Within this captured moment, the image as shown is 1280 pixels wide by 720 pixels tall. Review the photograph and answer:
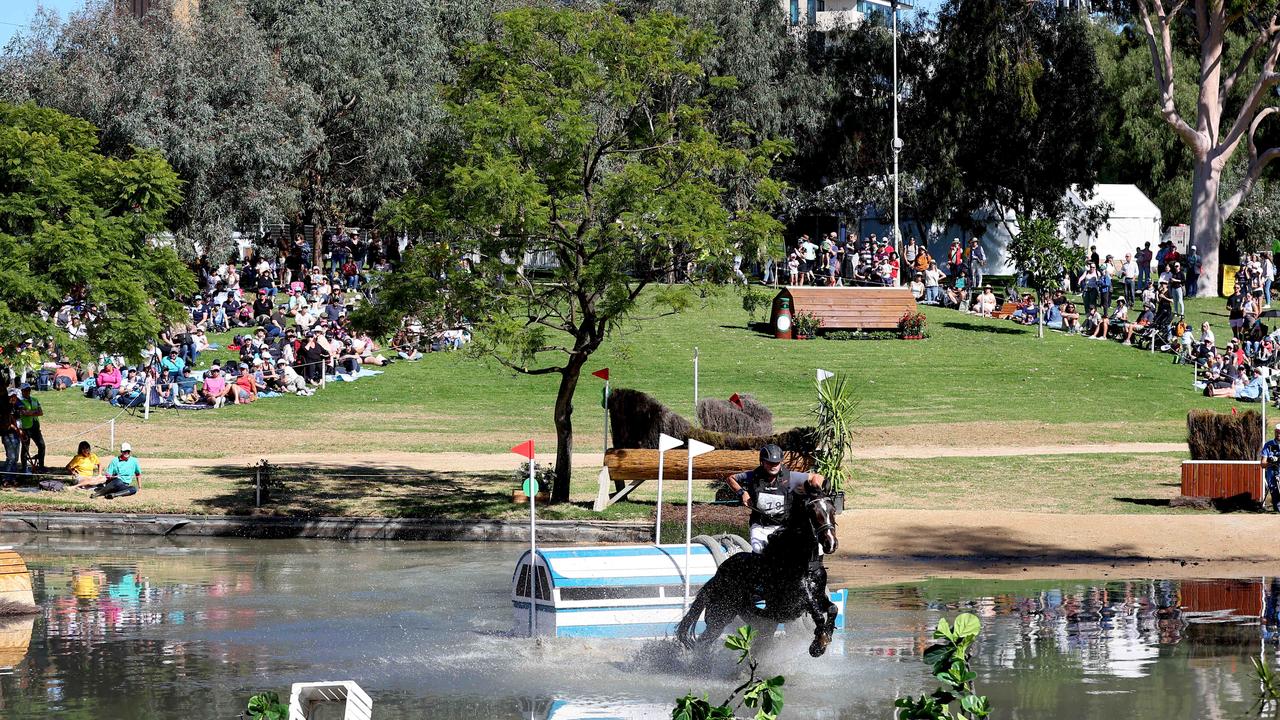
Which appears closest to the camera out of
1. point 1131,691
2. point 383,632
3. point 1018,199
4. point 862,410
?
point 1131,691

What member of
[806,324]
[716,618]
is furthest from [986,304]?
[716,618]

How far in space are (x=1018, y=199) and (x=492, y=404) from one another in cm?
3596

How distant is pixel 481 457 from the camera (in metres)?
29.5

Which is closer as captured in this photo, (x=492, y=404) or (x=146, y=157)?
(x=146, y=157)

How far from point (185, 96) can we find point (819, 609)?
4384cm

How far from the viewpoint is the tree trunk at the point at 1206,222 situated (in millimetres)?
56219

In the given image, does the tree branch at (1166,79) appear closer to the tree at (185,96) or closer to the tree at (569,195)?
the tree at (185,96)

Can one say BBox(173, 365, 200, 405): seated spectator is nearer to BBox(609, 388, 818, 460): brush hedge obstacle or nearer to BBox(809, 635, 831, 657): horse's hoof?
BBox(609, 388, 818, 460): brush hedge obstacle

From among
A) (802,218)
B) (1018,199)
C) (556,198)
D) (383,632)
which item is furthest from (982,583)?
(802,218)

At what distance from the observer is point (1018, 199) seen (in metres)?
64.9

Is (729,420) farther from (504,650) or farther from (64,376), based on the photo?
(64,376)

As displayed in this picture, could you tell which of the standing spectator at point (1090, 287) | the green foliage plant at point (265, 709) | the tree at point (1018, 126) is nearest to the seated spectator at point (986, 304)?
the standing spectator at point (1090, 287)

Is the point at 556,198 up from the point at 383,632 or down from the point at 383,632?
up

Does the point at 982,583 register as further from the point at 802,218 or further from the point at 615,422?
the point at 802,218
